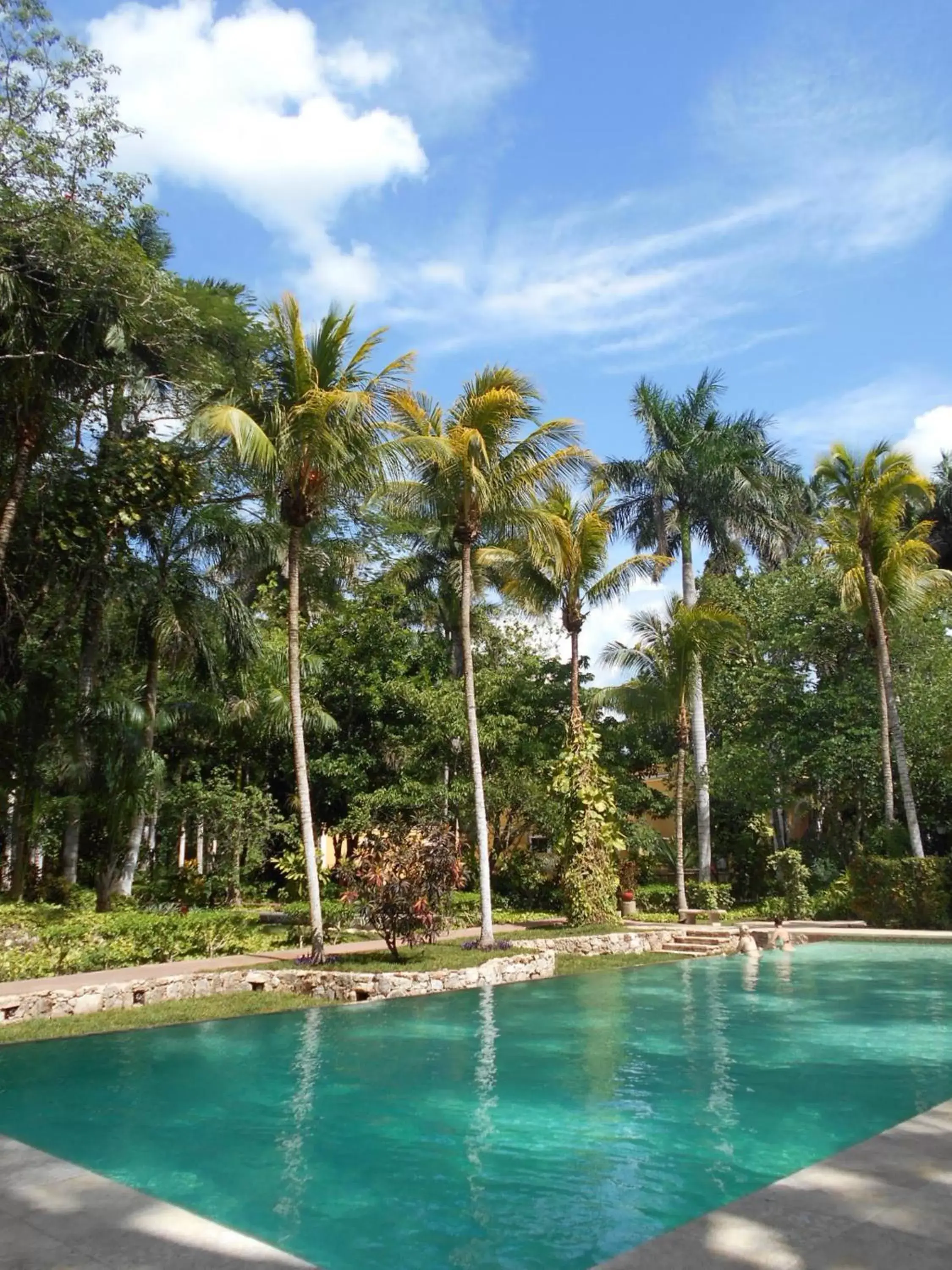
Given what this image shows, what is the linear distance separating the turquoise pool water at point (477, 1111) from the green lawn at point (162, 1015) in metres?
0.24

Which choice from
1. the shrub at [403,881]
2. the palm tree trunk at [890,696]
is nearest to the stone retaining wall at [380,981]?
the shrub at [403,881]

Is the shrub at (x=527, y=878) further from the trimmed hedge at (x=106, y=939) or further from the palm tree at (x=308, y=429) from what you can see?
the palm tree at (x=308, y=429)

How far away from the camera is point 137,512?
1831 centimetres

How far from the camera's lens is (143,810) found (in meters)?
20.3

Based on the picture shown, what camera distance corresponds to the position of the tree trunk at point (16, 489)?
15195mm

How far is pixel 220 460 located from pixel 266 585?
1117cm

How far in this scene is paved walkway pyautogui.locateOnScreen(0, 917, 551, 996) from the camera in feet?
42.5

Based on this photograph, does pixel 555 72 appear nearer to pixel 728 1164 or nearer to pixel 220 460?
pixel 220 460

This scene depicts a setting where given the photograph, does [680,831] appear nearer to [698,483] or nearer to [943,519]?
[698,483]

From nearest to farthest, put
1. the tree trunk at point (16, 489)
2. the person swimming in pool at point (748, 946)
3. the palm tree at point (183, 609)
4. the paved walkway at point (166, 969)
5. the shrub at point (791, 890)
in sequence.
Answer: the paved walkway at point (166, 969) → the tree trunk at point (16, 489) → the person swimming in pool at point (748, 946) → the palm tree at point (183, 609) → the shrub at point (791, 890)

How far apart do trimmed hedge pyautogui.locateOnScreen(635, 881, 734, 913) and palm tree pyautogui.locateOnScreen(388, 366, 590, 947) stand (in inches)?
421

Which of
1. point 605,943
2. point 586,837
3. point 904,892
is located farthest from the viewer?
point 904,892

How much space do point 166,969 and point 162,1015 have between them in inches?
123

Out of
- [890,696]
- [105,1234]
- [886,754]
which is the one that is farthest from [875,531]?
[105,1234]
